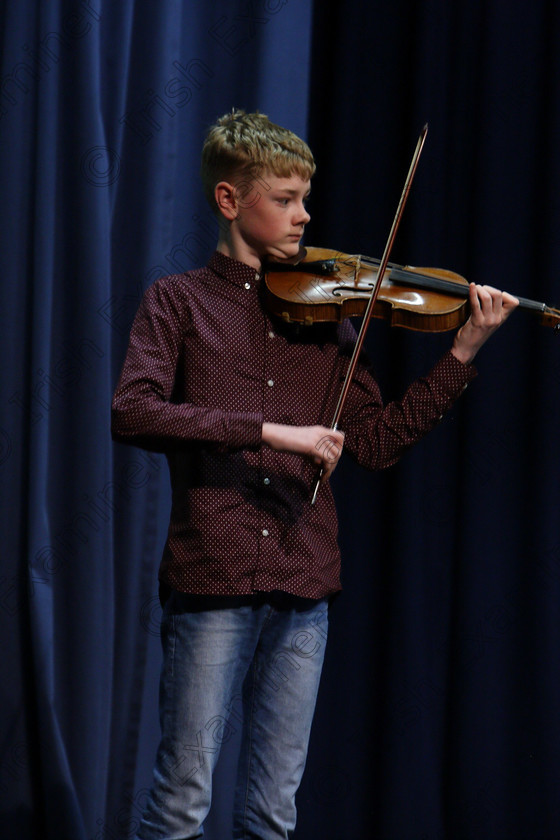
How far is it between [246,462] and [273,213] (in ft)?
1.30

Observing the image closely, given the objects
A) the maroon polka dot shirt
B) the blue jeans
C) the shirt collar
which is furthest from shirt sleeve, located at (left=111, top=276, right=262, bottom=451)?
the blue jeans

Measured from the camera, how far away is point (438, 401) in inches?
60.1

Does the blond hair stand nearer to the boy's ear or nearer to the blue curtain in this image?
the boy's ear

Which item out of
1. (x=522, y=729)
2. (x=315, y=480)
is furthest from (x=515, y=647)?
(x=315, y=480)

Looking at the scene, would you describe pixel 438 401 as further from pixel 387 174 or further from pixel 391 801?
pixel 391 801

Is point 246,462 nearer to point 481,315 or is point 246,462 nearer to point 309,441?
point 309,441

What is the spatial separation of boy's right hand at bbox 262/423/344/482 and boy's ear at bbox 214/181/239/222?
1.27 ft

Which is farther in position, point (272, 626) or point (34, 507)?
point (34, 507)

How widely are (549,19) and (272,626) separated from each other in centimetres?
158

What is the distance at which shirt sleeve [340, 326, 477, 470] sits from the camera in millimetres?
1531

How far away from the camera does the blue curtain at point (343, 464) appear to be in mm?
2025

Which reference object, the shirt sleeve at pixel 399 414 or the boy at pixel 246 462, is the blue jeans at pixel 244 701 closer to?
the boy at pixel 246 462

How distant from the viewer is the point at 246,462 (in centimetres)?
142

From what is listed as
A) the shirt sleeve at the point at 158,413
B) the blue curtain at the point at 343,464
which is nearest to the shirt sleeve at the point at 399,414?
the shirt sleeve at the point at 158,413
